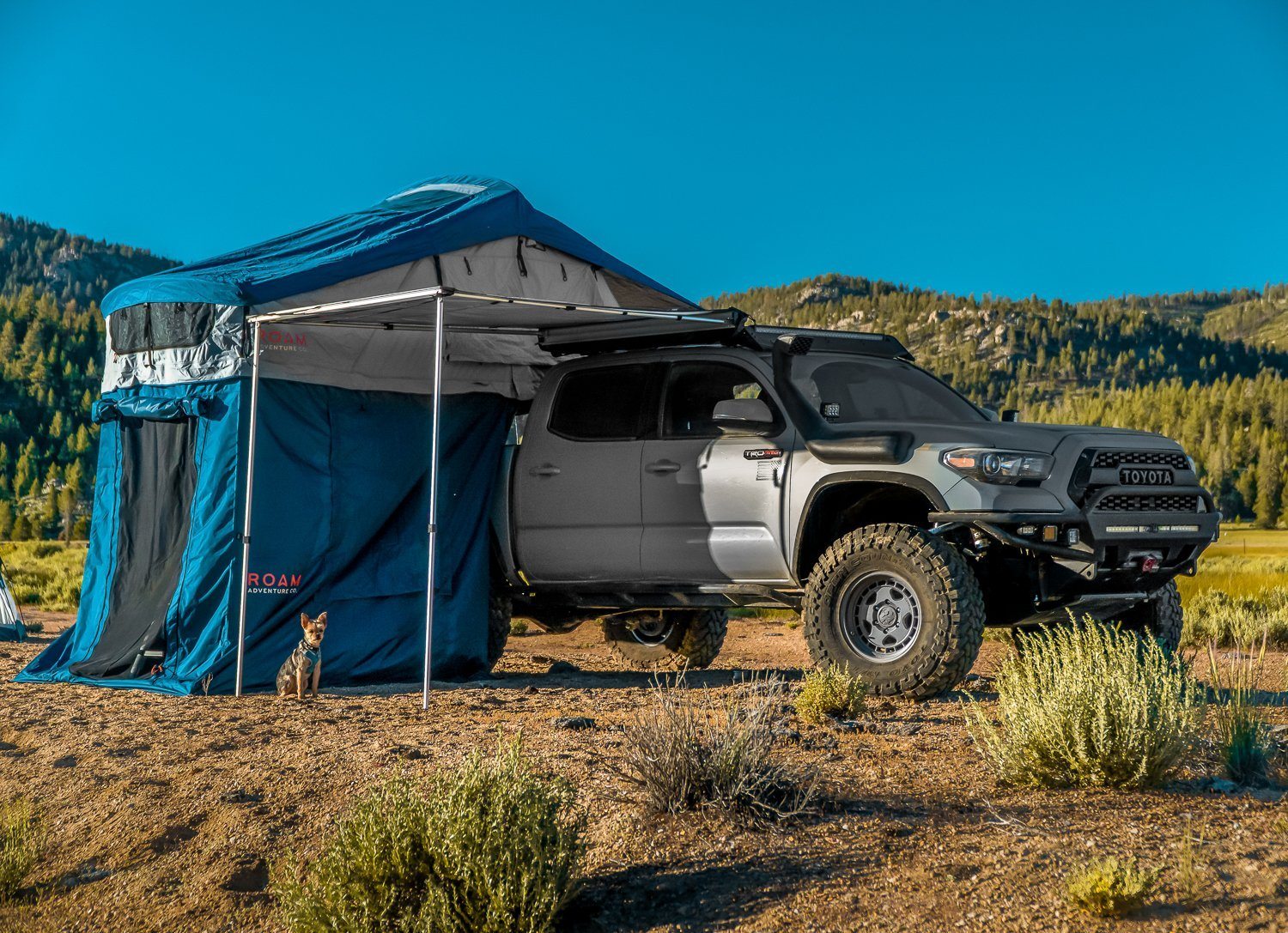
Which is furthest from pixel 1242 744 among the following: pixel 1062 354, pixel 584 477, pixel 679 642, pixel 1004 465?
pixel 1062 354

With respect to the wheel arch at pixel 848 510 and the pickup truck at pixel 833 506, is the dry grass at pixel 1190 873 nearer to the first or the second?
the pickup truck at pixel 833 506

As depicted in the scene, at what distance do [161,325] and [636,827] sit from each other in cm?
604

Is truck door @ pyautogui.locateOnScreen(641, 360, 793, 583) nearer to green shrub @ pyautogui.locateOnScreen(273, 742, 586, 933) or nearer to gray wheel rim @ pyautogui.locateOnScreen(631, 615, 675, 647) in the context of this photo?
gray wheel rim @ pyautogui.locateOnScreen(631, 615, 675, 647)

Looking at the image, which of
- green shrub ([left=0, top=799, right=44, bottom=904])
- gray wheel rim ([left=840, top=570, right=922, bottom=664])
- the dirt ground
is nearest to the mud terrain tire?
the dirt ground

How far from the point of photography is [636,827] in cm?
504

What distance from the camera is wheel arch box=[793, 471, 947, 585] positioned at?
788 cm

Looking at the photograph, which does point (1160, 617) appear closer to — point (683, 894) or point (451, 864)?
point (683, 894)

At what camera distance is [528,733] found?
677 cm

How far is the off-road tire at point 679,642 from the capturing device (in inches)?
431

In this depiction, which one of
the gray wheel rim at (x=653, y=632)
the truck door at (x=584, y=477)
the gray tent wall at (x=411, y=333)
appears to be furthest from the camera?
the gray wheel rim at (x=653, y=632)

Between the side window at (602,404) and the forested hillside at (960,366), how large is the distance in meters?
61.3

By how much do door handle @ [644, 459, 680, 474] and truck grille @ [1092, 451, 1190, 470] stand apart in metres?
2.70

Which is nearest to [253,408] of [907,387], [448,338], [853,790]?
[448,338]

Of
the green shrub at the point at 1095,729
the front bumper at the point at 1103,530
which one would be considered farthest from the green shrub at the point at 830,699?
the green shrub at the point at 1095,729
